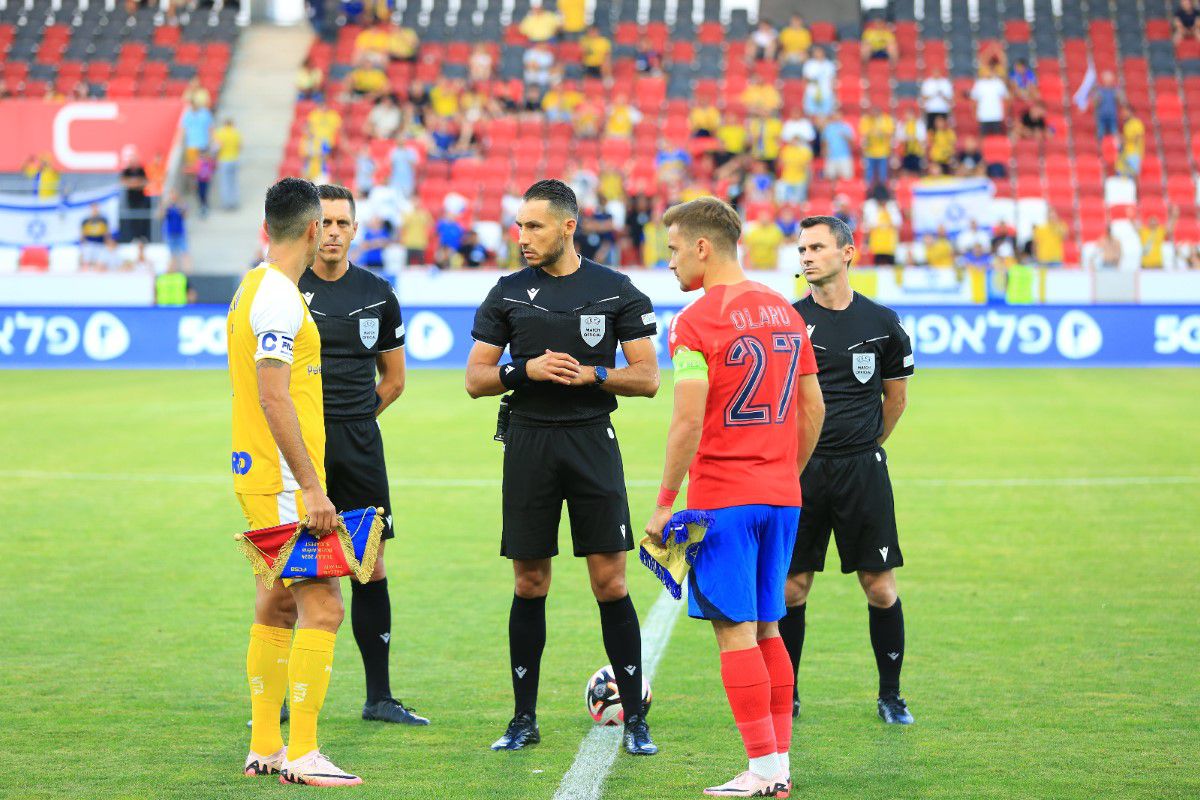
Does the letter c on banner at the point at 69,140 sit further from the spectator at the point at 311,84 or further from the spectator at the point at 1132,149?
the spectator at the point at 1132,149

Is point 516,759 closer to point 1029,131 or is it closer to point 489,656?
point 489,656

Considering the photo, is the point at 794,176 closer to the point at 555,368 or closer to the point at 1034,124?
the point at 1034,124

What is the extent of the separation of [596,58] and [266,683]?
30.4 metres

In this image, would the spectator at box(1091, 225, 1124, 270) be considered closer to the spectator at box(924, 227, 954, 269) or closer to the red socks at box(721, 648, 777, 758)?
the spectator at box(924, 227, 954, 269)

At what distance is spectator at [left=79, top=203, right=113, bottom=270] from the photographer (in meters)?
28.7

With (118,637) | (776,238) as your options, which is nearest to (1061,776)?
(118,637)

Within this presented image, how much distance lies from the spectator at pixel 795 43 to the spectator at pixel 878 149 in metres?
4.68

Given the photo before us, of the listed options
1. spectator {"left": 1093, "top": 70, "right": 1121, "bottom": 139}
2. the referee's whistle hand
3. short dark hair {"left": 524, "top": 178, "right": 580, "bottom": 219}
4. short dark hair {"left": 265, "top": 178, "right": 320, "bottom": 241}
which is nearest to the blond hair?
short dark hair {"left": 524, "top": 178, "right": 580, "bottom": 219}

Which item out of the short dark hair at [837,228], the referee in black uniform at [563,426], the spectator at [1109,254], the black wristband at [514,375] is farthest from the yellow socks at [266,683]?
the spectator at [1109,254]

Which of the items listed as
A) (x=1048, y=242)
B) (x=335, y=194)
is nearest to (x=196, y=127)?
(x=1048, y=242)

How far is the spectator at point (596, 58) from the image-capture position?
1366 inches

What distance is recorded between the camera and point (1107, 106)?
32.8 metres

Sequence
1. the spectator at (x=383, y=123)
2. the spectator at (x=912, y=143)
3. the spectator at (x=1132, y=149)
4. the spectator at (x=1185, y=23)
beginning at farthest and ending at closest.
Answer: the spectator at (x=1185, y=23), the spectator at (x=383, y=123), the spectator at (x=1132, y=149), the spectator at (x=912, y=143)

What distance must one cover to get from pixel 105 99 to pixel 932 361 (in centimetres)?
1950
